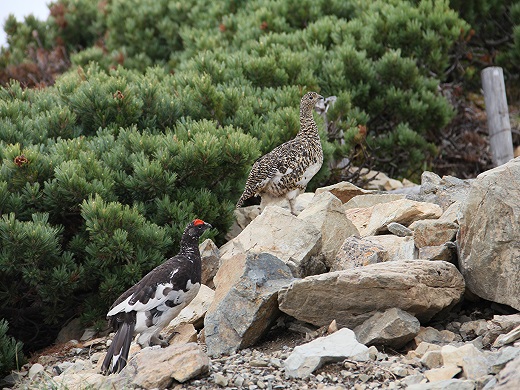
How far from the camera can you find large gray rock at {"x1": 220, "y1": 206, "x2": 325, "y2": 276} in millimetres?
5738

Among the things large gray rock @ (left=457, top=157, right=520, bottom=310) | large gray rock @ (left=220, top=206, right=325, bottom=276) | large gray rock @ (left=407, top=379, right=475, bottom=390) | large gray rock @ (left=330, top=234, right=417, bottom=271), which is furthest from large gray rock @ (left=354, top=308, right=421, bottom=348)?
large gray rock @ (left=220, top=206, right=325, bottom=276)

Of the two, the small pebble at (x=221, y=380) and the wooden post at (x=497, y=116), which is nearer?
the small pebble at (x=221, y=380)

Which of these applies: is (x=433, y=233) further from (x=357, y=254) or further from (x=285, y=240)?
(x=285, y=240)

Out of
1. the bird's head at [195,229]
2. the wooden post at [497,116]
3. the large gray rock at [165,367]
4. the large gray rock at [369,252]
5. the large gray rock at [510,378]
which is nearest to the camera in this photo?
the large gray rock at [510,378]

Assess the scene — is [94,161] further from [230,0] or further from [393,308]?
[230,0]

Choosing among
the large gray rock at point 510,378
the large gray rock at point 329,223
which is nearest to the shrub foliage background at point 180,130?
the large gray rock at point 329,223

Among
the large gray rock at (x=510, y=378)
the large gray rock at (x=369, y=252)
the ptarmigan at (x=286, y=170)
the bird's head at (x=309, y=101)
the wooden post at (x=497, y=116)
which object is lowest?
the wooden post at (x=497, y=116)

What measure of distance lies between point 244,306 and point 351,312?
26.8 inches

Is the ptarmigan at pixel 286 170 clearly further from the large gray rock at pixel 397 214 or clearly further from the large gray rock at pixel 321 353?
the large gray rock at pixel 321 353

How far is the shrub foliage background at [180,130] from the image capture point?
6.48 m

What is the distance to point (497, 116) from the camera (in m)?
11.1

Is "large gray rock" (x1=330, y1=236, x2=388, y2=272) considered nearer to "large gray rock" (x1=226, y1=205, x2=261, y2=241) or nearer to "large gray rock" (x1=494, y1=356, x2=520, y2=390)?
"large gray rock" (x1=494, y1=356, x2=520, y2=390)

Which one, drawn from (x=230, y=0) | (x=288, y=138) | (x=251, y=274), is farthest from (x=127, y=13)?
(x=251, y=274)

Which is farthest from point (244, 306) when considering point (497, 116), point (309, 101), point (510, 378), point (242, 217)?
point (497, 116)
